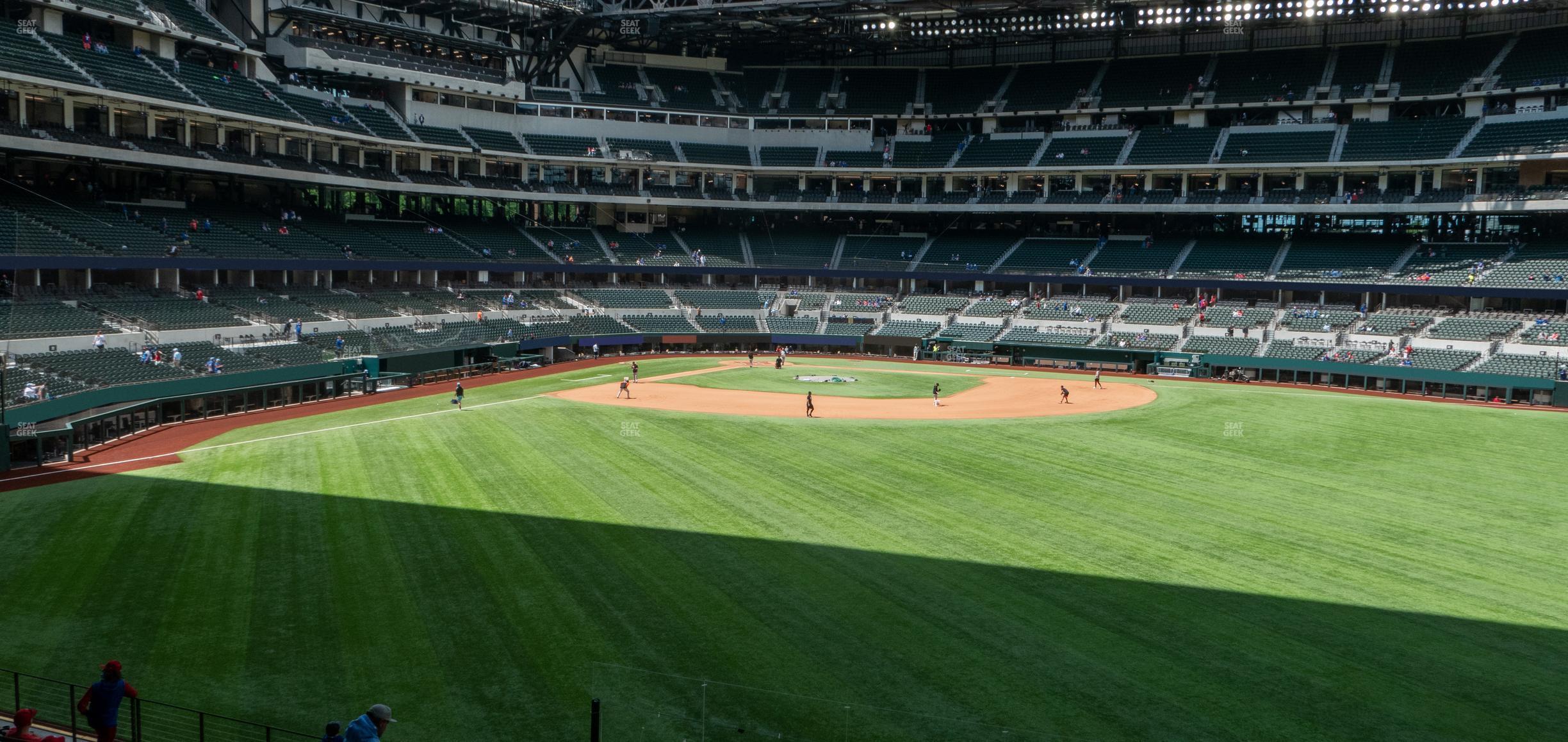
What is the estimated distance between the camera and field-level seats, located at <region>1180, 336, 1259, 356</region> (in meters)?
60.1

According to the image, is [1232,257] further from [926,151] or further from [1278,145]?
[926,151]

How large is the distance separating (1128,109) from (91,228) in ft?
217

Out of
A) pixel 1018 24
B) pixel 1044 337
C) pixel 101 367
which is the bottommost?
pixel 101 367

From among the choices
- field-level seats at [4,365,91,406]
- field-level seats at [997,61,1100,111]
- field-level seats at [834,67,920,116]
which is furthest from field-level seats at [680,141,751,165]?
field-level seats at [4,365,91,406]

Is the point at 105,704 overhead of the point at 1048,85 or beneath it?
beneath

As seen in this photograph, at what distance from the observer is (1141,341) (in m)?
63.4

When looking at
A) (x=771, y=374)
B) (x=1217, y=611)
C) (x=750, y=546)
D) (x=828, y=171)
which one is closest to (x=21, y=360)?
(x=750, y=546)

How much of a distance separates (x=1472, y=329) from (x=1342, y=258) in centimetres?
1070

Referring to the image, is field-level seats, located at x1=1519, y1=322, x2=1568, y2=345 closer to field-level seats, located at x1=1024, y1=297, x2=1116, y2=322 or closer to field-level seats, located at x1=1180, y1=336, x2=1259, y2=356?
field-level seats, located at x1=1180, y1=336, x2=1259, y2=356

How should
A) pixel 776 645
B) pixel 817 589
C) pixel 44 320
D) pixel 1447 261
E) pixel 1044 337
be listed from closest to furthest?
pixel 776 645 → pixel 817 589 → pixel 44 320 → pixel 1447 261 → pixel 1044 337

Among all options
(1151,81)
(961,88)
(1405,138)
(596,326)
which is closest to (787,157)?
(961,88)

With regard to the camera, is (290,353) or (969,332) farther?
(969,332)

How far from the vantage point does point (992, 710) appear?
14445 millimetres

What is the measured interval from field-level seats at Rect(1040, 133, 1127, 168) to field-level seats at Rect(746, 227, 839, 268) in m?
18.1
